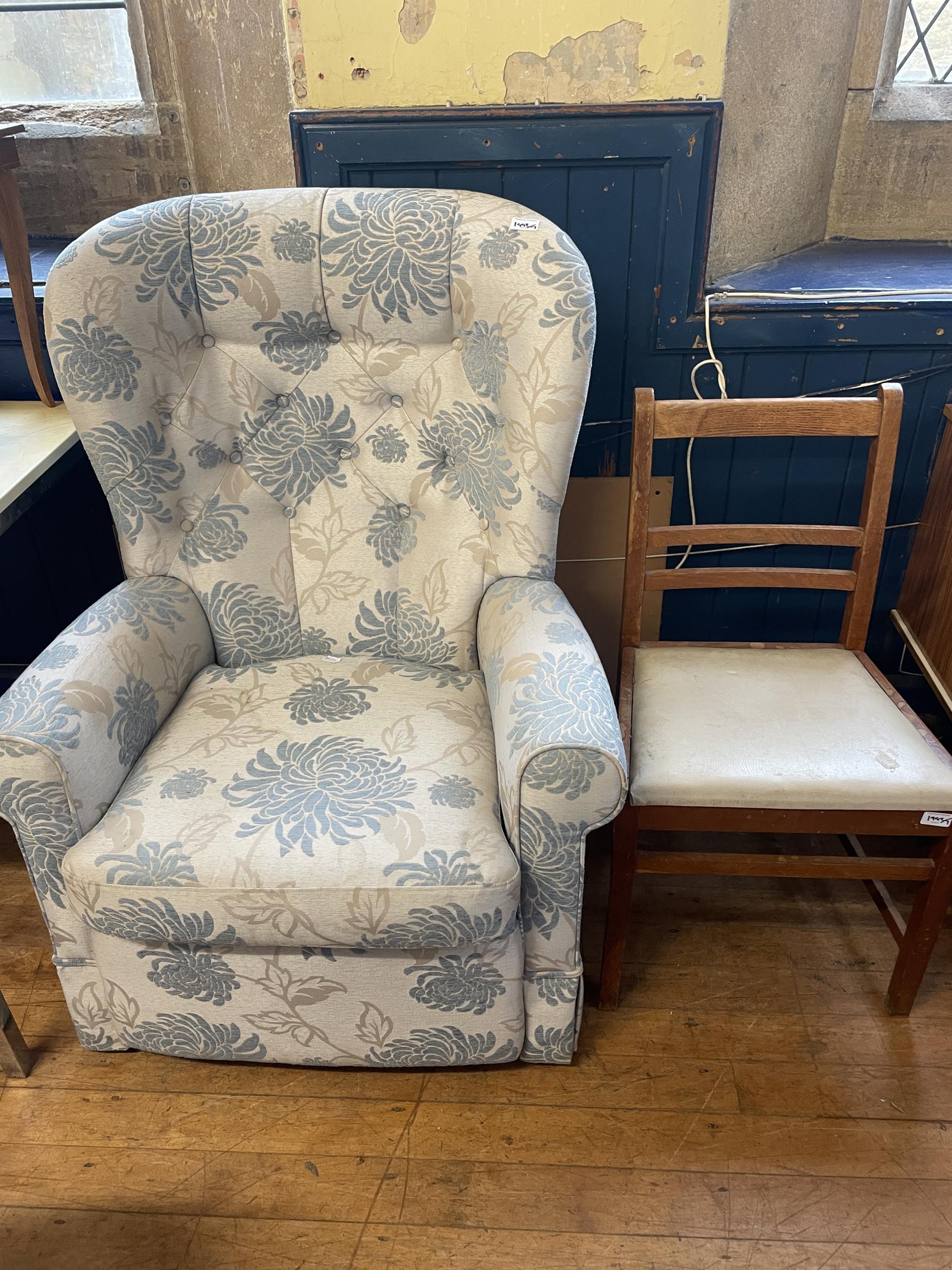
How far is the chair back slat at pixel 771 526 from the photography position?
1.34 metres

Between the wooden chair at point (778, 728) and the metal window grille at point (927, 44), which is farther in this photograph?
the metal window grille at point (927, 44)

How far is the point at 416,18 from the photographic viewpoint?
1331 mm

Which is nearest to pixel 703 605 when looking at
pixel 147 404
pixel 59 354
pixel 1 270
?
pixel 147 404

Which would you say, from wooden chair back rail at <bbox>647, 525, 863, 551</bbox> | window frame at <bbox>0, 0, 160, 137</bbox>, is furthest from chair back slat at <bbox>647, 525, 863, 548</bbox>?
window frame at <bbox>0, 0, 160, 137</bbox>

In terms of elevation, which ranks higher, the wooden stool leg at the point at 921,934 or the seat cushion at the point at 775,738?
the seat cushion at the point at 775,738

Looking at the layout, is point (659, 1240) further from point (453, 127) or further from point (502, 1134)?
point (453, 127)

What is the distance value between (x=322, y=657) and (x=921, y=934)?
998mm

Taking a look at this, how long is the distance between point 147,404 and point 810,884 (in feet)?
4.52

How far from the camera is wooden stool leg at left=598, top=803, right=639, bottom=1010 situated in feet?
3.99

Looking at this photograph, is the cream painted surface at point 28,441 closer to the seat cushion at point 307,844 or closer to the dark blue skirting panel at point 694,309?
the seat cushion at point 307,844

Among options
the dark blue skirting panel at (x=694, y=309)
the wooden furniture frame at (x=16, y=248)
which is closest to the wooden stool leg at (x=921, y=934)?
the dark blue skirting panel at (x=694, y=309)

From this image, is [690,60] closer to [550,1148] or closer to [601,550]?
[601,550]

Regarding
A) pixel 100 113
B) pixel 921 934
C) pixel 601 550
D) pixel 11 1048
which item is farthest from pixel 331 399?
pixel 921 934

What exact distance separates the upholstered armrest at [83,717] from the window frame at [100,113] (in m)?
0.92
